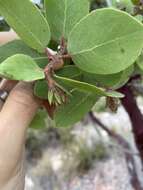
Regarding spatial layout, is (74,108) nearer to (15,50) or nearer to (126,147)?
(15,50)

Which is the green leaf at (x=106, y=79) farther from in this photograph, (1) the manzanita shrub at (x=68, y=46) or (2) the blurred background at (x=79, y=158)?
(2) the blurred background at (x=79, y=158)

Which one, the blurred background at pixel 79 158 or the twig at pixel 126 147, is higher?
the twig at pixel 126 147

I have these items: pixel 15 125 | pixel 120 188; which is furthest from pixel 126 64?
pixel 120 188

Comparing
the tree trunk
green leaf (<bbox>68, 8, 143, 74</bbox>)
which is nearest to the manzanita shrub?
green leaf (<bbox>68, 8, 143, 74</bbox>)

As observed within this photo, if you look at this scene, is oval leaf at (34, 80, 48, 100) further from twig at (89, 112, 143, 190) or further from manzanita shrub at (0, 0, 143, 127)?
twig at (89, 112, 143, 190)

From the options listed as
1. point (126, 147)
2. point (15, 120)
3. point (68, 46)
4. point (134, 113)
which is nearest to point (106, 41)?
point (68, 46)

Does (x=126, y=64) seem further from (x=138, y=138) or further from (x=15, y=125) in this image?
(x=138, y=138)

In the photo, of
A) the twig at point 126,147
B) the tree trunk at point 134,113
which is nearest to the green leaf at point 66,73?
the tree trunk at point 134,113
